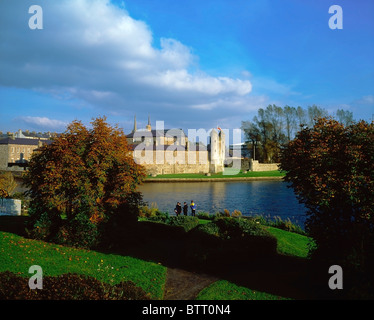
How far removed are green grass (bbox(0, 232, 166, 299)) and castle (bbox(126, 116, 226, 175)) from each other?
64650 millimetres

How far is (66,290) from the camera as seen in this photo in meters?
6.48

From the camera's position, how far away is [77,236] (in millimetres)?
11852

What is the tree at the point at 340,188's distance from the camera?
8.05 m

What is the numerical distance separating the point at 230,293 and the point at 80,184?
737 centimetres

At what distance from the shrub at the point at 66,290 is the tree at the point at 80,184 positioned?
4.55 meters

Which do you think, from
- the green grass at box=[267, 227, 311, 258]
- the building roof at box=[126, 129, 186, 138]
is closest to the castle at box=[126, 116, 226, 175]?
the building roof at box=[126, 129, 186, 138]

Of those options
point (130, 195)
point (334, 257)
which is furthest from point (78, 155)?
point (334, 257)

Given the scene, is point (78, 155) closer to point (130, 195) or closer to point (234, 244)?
point (130, 195)

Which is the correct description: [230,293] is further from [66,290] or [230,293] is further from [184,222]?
[184,222]

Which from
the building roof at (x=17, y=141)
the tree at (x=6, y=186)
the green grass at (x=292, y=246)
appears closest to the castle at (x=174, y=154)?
the building roof at (x=17, y=141)

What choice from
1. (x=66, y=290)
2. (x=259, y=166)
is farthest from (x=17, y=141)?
(x=66, y=290)

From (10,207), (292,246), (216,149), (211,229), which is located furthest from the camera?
(216,149)

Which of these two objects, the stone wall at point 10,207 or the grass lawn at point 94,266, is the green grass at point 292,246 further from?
the stone wall at point 10,207

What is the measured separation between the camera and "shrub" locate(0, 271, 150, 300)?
20.5 feet
